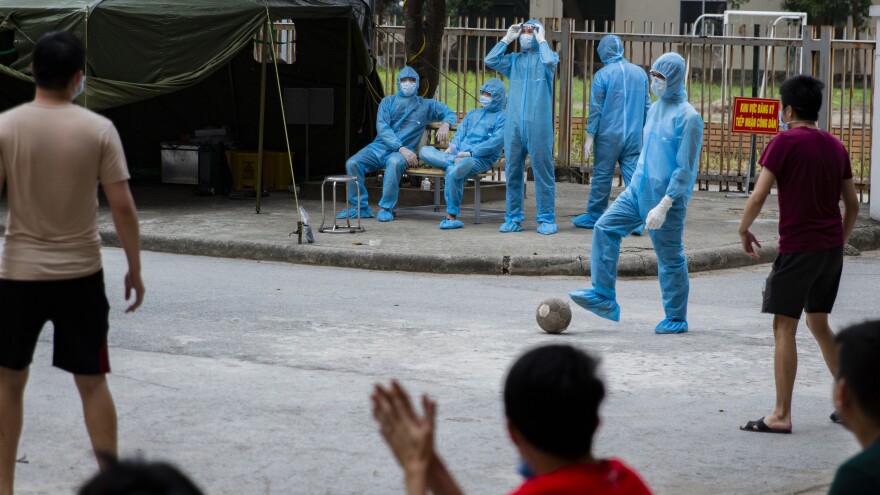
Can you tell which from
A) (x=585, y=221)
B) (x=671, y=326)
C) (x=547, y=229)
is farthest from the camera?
(x=585, y=221)

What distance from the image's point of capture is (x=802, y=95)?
6094 millimetres

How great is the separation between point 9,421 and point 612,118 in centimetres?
1002

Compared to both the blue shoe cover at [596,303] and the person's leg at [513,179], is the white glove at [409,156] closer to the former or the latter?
the person's leg at [513,179]

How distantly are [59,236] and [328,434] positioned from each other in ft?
5.72

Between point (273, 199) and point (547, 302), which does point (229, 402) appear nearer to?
point (547, 302)

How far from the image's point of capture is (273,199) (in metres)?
16.1

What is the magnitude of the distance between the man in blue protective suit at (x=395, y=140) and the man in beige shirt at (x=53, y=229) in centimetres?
923

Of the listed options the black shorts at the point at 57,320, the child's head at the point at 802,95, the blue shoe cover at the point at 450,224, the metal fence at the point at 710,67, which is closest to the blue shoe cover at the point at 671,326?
the child's head at the point at 802,95

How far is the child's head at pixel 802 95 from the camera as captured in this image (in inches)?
240

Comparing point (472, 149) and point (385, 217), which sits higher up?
point (472, 149)

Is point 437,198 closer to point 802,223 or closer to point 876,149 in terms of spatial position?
point 876,149

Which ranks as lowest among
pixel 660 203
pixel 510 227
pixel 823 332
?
pixel 510 227

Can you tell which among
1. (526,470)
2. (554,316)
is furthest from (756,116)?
(526,470)

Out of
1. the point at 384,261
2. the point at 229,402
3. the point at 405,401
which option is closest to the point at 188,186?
the point at 384,261
